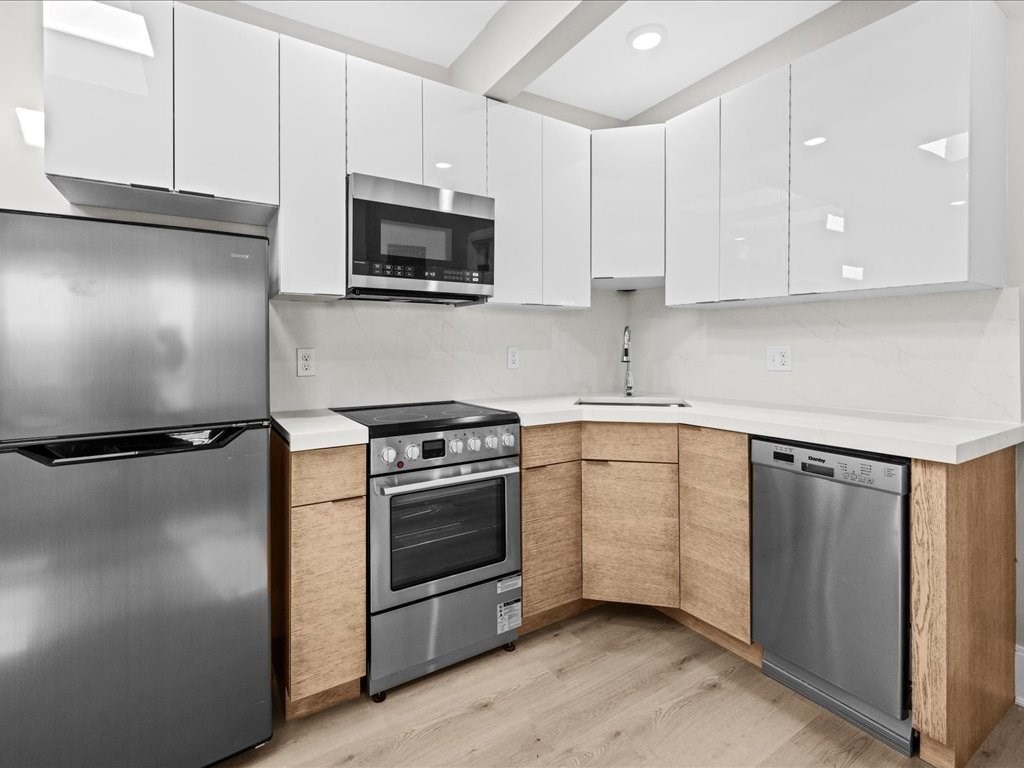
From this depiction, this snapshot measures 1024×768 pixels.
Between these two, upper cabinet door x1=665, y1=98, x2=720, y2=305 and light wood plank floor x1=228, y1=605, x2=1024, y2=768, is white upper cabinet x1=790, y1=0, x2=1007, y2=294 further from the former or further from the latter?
light wood plank floor x1=228, y1=605, x2=1024, y2=768

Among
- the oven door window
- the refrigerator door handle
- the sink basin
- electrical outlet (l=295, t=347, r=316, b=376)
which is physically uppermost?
electrical outlet (l=295, t=347, r=316, b=376)

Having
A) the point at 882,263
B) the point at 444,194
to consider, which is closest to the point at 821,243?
the point at 882,263

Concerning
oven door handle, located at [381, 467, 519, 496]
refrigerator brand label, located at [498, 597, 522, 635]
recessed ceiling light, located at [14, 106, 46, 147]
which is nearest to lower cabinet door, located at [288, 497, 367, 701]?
oven door handle, located at [381, 467, 519, 496]

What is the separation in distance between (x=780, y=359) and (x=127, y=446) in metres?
2.59

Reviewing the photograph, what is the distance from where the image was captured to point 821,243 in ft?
6.72

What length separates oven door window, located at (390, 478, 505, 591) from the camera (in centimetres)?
196

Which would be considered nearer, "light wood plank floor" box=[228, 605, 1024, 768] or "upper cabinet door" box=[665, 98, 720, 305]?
"light wood plank floor" box=[228, 605, 1024, 768]

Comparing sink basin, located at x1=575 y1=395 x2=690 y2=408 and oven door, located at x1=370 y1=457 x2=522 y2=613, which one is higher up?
sink basin, located at x1=575 y1=395 x2=690 y2=408

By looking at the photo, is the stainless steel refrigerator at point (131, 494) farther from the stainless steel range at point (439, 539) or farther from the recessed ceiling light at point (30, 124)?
the recessed ceiling light at point (30, 124)

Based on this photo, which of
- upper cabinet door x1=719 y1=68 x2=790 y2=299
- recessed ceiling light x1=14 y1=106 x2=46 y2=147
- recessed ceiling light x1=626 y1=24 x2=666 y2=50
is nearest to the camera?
recessed ceiling light x1=14 y1=106 x2=46 y2=147

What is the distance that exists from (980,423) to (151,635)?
2.72 meters

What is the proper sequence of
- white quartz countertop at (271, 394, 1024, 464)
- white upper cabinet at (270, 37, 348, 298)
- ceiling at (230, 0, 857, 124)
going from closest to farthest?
white quartz countertop at (271, 394, 1024, 464) < white upper cabinet at (270, 37, 348, 298) < ceiling at (230, 0, 857, 124)

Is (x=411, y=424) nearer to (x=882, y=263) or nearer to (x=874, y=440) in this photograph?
(x=874, y=440)

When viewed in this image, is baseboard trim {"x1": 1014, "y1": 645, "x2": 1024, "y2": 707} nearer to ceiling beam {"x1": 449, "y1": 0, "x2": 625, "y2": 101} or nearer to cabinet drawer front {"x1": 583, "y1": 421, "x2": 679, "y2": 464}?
cabinet drawer front {"x1": 583, "y1": 421, "x2": 679, "y2": 464}
